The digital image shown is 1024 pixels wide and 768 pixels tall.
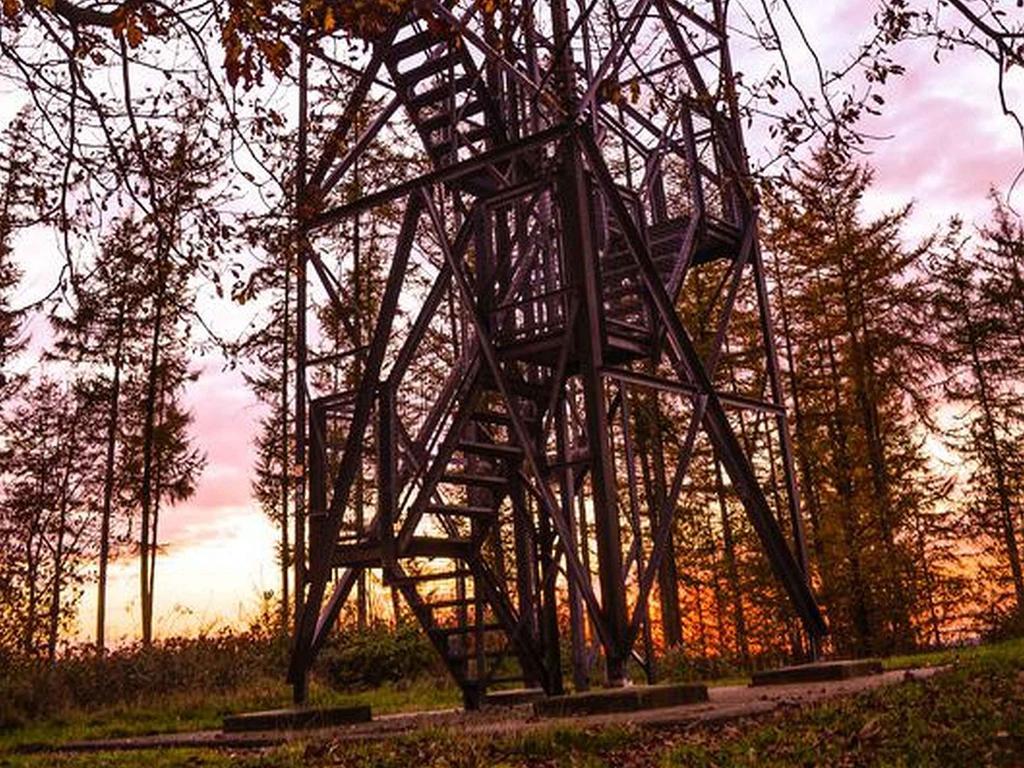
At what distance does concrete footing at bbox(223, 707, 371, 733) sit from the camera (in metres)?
10.4

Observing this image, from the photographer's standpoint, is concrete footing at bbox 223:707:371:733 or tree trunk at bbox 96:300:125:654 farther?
tree trunk at bbox 96:300:125:654

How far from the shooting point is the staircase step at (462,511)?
10.6m

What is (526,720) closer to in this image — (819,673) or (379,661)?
(819,673)

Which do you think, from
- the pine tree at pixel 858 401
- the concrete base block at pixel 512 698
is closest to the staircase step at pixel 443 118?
the concrete base block at pixel 512 698

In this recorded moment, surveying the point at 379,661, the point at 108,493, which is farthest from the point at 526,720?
the point at 108,493

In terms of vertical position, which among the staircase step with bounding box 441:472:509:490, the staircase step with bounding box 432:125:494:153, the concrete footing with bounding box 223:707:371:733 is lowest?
the concrete footing with bounding box 223:707:371:733

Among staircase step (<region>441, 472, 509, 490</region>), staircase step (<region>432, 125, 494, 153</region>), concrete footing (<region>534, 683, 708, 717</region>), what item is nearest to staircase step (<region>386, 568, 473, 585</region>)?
staircase step (<region>441, 472, 509, 490</region>)

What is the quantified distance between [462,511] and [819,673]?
12.4 ft

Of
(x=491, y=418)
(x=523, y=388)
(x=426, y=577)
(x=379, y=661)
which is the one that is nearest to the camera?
(x=426, y=577)

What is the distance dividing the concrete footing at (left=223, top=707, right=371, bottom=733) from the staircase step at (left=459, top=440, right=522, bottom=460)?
8.95 feet

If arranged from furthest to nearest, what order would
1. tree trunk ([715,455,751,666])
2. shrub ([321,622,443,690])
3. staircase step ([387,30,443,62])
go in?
1. tree trunk ([715,455,751,666])
2. shrub ([321,622,443,690])
3. staircase step ([387,30,443,62])

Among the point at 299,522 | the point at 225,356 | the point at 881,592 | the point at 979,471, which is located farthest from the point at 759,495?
the point at 979,471

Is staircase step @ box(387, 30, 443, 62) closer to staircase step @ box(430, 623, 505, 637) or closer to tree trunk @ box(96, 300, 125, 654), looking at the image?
staircase step @ box(430, 623, 505, 637)

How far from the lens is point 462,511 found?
11.1 m
